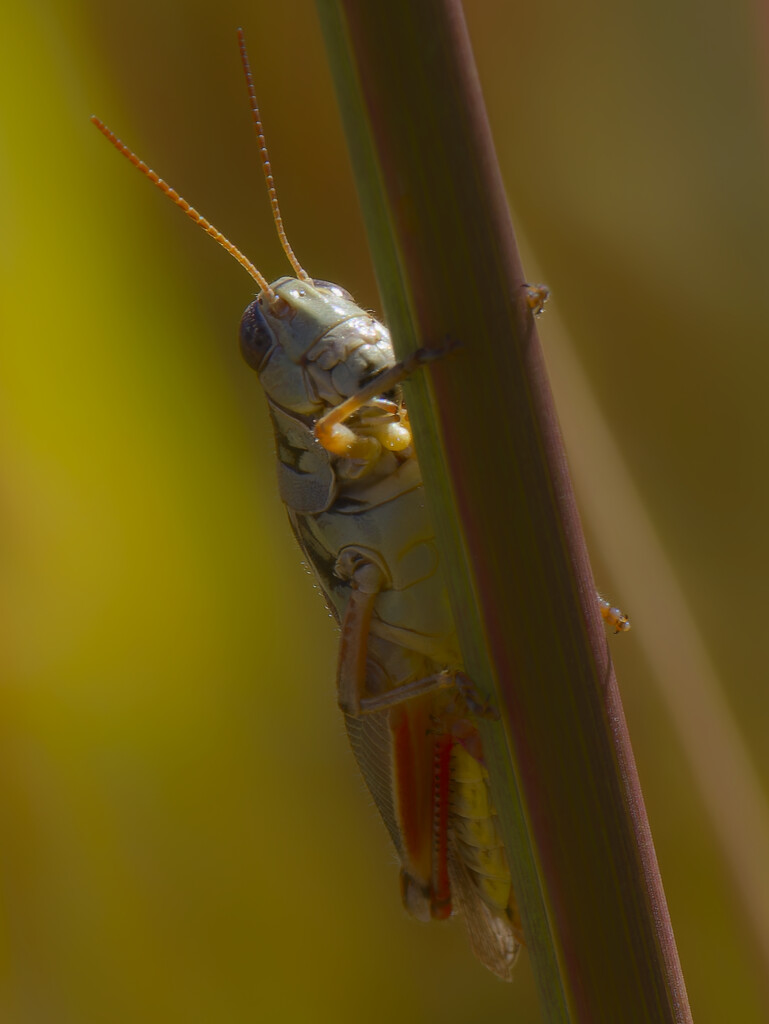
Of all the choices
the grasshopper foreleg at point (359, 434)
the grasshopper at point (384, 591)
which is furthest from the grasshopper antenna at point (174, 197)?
the grasshopper foreleg at point (359, 434)

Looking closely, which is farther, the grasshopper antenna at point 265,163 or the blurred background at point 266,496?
the blurred background at point 266,496

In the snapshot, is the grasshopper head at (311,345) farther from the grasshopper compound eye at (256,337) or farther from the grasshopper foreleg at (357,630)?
the grasshopper foreleg at (357,630)

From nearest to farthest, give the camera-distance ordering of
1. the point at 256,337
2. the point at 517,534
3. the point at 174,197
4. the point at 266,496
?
the point at 517,534 → the point at 174,197 → the point at 256,337 → the point at 266,496

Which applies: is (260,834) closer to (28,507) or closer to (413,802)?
(413,802)

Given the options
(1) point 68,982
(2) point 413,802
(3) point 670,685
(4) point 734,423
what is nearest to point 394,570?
(2) point 413,802

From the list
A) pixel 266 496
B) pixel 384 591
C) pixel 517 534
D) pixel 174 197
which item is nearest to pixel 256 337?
pixel 174 197

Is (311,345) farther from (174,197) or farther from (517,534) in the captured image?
(517,534)
